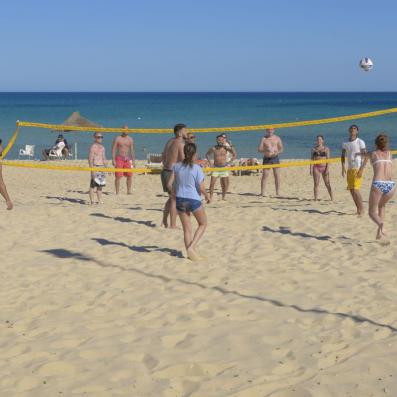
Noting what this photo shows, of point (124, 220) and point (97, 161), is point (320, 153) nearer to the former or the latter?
point (97, 161)

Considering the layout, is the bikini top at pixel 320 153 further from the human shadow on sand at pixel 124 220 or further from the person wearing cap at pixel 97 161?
the human shadow on sand at pixel 124 220

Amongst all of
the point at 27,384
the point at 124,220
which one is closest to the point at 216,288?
the point at 27,384

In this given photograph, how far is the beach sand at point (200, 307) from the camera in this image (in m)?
4.31

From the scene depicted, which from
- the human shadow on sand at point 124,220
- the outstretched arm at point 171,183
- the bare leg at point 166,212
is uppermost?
the outstretched arm at point 171,183

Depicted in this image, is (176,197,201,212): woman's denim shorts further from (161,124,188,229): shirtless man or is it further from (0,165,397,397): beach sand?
(161,124,188,229): shirtless man

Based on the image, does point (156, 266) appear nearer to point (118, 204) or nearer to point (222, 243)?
point (222, 243)

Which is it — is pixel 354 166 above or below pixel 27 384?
above

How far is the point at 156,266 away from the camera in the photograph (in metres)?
7.51

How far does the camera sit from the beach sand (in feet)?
14.1

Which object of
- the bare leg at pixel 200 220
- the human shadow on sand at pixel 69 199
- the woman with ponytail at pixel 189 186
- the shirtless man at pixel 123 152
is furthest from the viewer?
the human shadow on sand at pixel 69 199

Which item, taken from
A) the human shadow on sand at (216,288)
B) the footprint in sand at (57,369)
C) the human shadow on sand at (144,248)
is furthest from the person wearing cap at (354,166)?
the footprint in sand at (57,369)

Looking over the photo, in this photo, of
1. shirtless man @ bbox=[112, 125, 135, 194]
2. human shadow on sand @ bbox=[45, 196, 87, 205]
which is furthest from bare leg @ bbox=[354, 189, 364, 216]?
human shadow on sand @ bbox=[45, 196, 87, 205]

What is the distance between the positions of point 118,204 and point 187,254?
497 cm

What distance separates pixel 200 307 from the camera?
5871mm
